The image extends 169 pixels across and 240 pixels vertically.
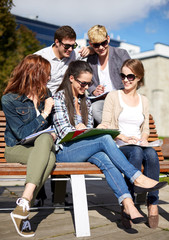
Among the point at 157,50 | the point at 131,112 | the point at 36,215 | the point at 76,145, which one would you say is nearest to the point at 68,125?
the point at 76,145

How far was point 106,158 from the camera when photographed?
10.8 feet

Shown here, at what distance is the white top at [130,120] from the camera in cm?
403

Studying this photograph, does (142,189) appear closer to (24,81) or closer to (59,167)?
(59,167)

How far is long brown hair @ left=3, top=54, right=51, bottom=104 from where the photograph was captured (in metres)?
3.50

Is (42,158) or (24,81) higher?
(24,81)

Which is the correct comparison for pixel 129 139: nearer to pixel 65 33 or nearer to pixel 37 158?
pixel 37 158

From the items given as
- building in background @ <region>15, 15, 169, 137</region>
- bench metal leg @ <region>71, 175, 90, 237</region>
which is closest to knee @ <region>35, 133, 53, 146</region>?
bench metal leg @ <region>71, 175, 90, 237</region>

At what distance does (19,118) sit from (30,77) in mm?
422

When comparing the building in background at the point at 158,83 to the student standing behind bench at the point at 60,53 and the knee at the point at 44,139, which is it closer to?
the student standing behind bench at the point at 60,53

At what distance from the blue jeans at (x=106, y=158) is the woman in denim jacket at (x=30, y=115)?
8.5 inches

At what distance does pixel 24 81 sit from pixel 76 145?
2.70 feet

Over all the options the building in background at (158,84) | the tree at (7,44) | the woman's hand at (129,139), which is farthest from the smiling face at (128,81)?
the building in background at (158,84)

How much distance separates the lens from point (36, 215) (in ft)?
12.8

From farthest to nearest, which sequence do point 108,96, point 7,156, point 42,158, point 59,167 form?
point 108,96 < point 7,156 < point 59,167 < point 42,158
